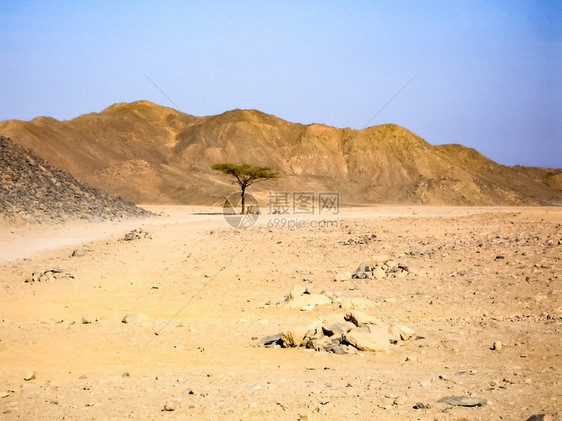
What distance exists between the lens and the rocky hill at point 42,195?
25.2 meters

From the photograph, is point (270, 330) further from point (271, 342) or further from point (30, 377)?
point (30, 377)

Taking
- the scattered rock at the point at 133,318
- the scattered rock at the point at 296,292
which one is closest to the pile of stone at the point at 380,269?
the scattered rock at the point at 296,292

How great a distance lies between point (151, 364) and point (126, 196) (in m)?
54.8

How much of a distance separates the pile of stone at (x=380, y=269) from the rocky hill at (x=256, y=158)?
43612 mm

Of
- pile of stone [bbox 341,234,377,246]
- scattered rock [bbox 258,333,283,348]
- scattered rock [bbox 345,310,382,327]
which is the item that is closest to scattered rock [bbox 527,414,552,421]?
scattered rock [bbox 345,310,382,327]

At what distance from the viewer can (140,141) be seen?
265ft

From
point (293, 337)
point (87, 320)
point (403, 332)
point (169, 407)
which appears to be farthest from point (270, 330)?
point (169, 407)

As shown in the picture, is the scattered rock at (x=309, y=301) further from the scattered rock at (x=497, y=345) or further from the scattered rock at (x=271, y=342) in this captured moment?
the scattered rock at (x=497, y=345)

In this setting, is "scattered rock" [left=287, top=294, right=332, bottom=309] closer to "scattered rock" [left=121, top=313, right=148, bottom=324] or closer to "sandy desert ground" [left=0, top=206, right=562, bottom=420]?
"sandy desert ground" [left=0, top=206, right=562, bottom=420]

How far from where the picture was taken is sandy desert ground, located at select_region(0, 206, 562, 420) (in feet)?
18.6

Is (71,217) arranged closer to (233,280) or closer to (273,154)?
(233,280)

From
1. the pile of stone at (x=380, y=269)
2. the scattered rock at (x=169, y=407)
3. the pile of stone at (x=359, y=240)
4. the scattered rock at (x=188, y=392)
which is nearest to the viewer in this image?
the scattered rock at (x=169, y=407)

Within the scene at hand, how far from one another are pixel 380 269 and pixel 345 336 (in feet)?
17.8

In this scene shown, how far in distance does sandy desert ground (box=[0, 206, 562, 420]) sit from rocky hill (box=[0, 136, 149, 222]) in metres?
7.14
